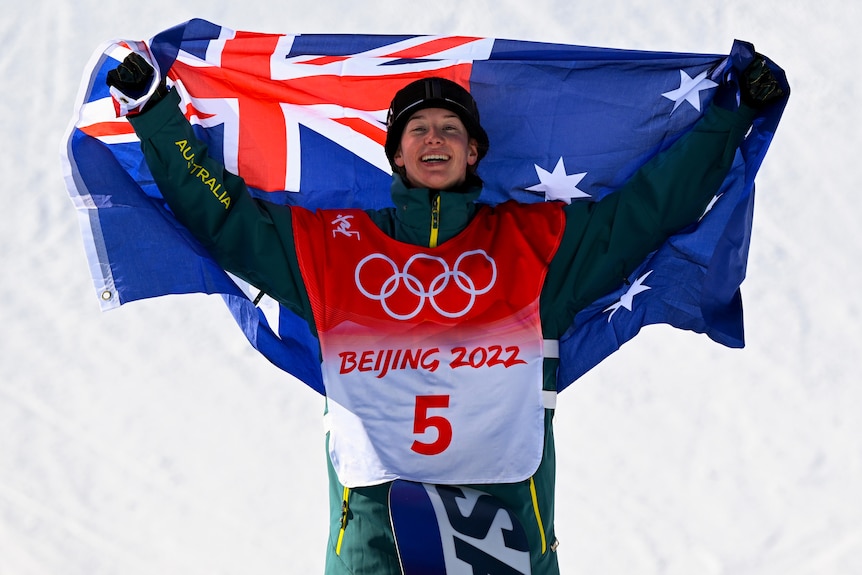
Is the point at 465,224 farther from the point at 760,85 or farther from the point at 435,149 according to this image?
the point at 760,85

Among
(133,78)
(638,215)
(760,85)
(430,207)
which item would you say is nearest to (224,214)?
(133,78)

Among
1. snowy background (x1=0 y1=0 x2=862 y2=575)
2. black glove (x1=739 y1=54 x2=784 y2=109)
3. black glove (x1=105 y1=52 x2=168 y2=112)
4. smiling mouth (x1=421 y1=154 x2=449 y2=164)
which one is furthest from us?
snowy background (x1=0 y1=0 x2=862 y2=575)

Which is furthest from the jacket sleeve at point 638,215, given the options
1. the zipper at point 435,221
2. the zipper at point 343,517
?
the zipper at point 343,517

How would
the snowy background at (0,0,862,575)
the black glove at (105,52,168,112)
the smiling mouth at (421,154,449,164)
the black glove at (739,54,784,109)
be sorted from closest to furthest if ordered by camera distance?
the black glove at (105,52,168,112) < the black glove at (739,54,784,109) < the smiling mouth at (421,154,449,164) < the snowy background at (0,0,862,575)

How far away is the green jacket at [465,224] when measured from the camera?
3.69m

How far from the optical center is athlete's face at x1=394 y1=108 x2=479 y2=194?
12.5 feet

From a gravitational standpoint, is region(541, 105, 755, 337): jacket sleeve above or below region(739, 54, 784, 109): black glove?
below

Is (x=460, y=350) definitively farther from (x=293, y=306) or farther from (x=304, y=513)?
(x=304, y=513)

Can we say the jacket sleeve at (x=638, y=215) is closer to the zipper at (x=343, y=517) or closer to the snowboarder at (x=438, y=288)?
the snowboarder at (x=438, y=288)

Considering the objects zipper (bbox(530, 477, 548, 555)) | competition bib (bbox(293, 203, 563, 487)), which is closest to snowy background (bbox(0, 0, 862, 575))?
zipper (bbox(530, 477, 548, 555))

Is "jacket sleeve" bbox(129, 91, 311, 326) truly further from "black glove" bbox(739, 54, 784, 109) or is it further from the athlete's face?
"black glove" bbox(739, 54, 784, 109)

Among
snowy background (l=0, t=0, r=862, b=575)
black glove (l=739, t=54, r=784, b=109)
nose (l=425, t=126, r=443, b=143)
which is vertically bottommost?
snowy background (l=0, t=0, r=862, b=575)

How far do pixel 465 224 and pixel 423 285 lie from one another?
207mm

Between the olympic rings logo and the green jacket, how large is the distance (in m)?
0.09
